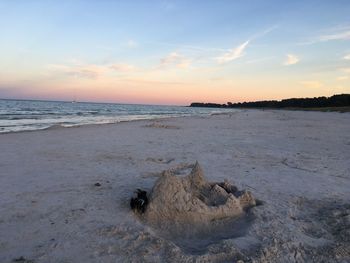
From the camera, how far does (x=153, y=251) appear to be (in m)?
3.57

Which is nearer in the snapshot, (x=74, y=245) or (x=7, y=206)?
(x=74, y=245)

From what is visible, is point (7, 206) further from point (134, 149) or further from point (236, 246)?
point (134, 149)

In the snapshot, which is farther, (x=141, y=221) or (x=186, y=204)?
(x=186, y=204)

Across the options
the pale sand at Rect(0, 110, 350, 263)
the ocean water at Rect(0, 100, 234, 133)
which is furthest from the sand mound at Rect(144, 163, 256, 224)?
the ocean water at Rect(0, 100, 234, 133)

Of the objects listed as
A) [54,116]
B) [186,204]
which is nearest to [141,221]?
[186,204]

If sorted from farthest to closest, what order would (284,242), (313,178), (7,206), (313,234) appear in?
(313,178) → (7,206) → (313,234) → (284,242)

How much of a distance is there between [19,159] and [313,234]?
6984 millimetres

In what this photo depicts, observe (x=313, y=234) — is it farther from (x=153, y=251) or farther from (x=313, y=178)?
(x=313, y=178)

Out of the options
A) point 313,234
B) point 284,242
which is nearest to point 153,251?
point 284,242

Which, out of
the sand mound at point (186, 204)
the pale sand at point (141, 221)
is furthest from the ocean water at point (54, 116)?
the sand mound at point (186, 204)

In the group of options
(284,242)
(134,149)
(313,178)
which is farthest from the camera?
(134,149)

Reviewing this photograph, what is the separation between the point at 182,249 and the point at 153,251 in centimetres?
34

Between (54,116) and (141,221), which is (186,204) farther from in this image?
(54,116)

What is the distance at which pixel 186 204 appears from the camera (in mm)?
4500
